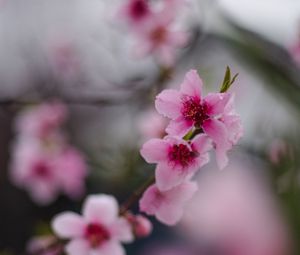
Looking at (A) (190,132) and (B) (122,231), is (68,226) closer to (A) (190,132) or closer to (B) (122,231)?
(B) (122,231)

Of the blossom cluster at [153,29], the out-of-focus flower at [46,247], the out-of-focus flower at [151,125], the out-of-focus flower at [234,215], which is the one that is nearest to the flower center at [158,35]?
the blossom cluster at [153,29]

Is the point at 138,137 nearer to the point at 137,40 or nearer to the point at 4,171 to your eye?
the point at 137,40

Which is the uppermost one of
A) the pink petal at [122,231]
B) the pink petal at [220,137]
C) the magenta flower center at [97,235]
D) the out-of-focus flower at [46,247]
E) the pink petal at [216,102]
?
the out-of-focus flower at [46,247]

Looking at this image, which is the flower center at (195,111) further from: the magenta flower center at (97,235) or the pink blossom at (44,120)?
the pink blossom at (44,120)

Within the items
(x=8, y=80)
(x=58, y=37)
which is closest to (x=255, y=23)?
(x=58, y=37)

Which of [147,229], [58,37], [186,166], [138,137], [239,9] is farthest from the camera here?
[58,37]
